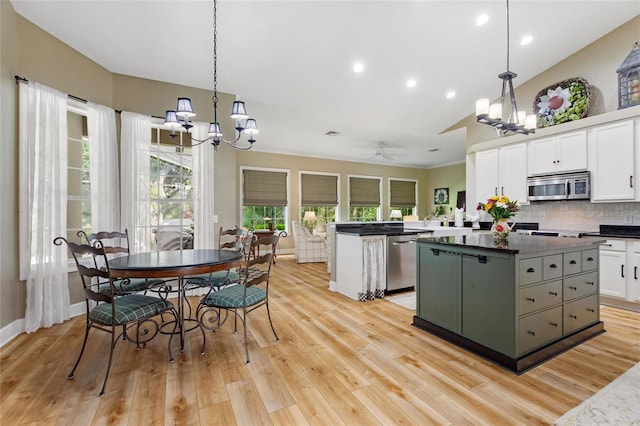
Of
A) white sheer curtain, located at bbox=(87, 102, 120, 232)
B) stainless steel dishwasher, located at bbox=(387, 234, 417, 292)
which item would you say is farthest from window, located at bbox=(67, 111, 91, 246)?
stainless steel dishwasher, located at bbox=(387, 234, 417, 292)

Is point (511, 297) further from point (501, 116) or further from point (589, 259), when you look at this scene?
point (501, 116)

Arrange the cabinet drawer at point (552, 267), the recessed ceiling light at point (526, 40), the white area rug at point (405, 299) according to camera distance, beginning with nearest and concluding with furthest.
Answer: the cabinet drawer at point (552, 267), the white area rug at point (405, 299), the recessed ceiling light at point (526, 40)

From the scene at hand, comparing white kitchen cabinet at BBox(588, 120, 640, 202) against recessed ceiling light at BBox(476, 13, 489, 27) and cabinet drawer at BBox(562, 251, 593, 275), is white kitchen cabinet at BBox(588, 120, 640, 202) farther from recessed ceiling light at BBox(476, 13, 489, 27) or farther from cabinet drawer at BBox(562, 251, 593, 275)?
recessed ceiling light at BBox(476, 13, 489, 27)

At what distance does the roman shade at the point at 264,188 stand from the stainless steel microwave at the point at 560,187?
231 inches

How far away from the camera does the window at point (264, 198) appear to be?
812cm

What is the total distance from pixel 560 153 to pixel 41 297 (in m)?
6.93

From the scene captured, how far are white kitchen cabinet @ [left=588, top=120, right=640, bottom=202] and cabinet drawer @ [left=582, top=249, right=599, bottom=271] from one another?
1744 mm

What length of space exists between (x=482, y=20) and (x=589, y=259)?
3.06 meters

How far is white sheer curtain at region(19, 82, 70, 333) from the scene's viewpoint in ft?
9.40

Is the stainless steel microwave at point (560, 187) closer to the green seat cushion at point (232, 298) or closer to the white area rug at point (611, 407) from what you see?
the white area rug at point (611, 407)

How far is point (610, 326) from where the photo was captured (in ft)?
10.0

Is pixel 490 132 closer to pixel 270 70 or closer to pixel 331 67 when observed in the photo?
pixel 331 67

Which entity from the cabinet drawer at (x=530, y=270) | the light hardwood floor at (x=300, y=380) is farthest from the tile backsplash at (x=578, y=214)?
the cabinet drawer at (x=530, y=270)

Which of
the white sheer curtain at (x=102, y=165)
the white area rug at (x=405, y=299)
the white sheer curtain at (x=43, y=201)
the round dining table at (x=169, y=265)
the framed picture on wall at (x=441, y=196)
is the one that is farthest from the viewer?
the framed picture on wall at (x=441, y=196)
